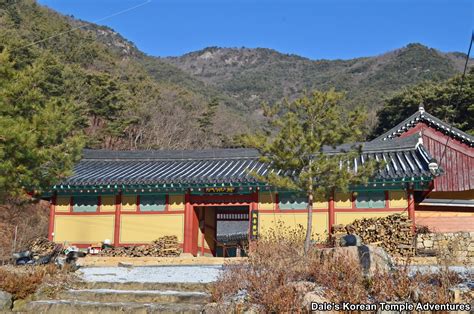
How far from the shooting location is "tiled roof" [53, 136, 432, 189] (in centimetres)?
1608

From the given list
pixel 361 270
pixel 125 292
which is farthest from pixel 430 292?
pixel 125 292

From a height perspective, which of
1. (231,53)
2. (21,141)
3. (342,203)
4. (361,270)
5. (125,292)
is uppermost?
(231,53)

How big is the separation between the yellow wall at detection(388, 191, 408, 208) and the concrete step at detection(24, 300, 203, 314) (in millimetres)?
9576

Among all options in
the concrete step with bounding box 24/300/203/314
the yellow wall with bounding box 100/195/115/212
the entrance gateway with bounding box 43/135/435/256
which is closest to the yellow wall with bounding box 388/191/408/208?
the entrance gateway with bounding box 43/135/435/256

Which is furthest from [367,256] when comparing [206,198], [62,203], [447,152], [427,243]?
[447,152]

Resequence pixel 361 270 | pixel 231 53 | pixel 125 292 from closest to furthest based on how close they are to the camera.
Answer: pixel 361 270, pixel 125 292, pixel 231 53

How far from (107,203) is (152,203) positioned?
1771mm

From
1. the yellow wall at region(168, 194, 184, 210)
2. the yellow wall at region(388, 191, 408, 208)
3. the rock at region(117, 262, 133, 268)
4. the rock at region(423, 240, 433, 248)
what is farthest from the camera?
the yellow wall at region(168, 194, 184, 210)

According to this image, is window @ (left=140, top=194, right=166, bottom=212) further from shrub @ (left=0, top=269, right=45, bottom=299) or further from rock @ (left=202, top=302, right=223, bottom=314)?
rock @ (left=202, top=302, right=223, bottom=314)

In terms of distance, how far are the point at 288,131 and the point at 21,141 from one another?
5816 mm

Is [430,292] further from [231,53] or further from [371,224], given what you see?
[231,53]

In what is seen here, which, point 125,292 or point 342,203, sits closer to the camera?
point 125,292

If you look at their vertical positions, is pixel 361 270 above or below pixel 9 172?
below

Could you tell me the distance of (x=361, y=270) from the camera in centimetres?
803
